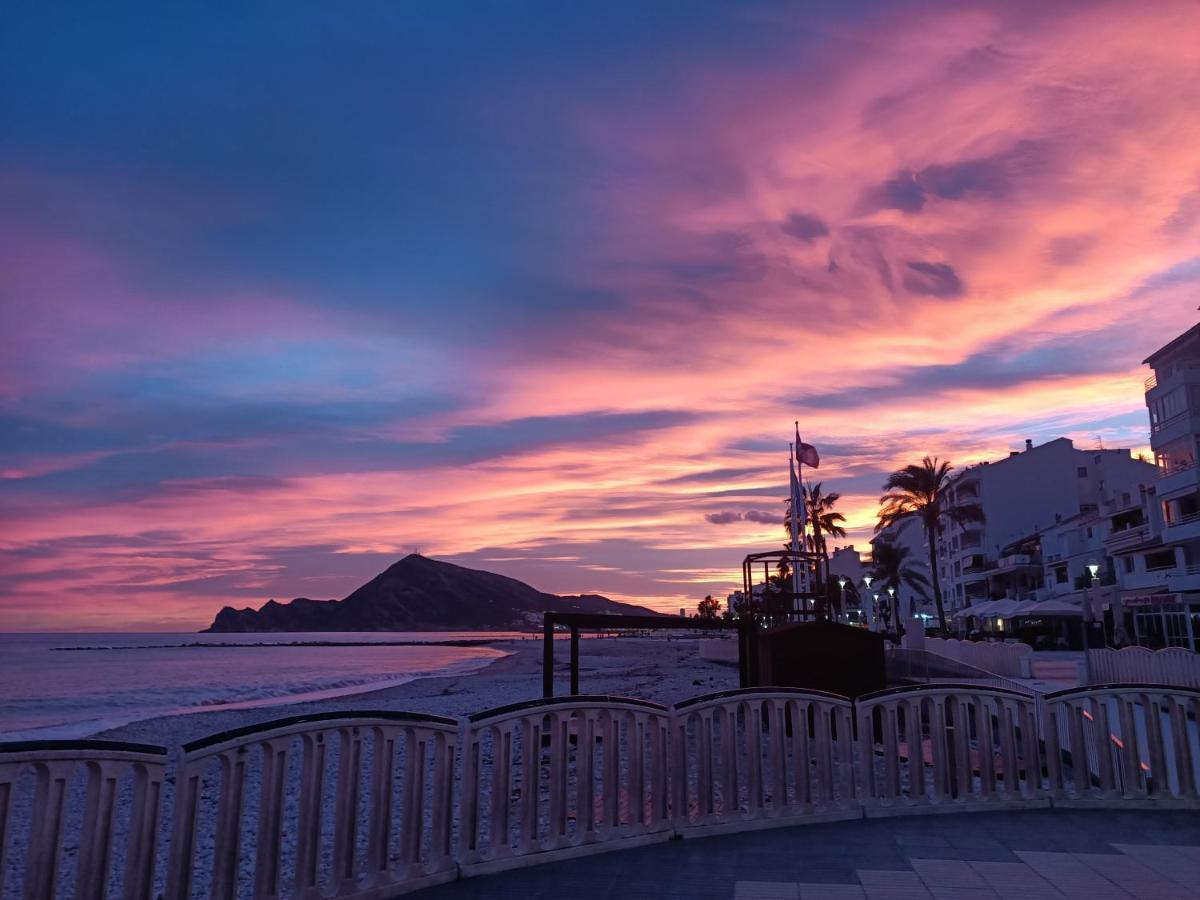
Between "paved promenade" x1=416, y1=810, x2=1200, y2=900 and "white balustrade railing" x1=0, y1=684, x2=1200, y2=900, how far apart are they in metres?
0.24

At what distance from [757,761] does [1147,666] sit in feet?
48.4

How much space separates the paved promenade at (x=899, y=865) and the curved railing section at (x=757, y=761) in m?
0.18

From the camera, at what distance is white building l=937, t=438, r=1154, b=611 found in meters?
67.0

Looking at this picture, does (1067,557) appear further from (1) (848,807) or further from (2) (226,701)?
(1) (848,807)

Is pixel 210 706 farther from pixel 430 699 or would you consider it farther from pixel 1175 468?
pixel 1175 468

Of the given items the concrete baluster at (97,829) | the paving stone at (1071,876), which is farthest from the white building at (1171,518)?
the concrete baluster at (97,829)

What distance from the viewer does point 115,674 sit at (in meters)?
72.2

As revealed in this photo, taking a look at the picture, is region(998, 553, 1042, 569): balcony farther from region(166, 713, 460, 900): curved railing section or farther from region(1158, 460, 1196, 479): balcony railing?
region(166, 713, 460, 900): curved railing section

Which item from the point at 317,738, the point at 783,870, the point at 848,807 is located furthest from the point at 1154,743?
the point at 317,738

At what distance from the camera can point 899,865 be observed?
18.0ft

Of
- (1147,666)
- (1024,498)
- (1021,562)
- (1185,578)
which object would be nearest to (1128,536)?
(1185,578)

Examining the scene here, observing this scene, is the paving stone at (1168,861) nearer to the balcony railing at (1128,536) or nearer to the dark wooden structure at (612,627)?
the dark wooden structure at (612,627)

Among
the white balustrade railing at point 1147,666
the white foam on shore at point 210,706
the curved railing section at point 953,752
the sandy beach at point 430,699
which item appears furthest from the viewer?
the white foam on shore at point 210,706

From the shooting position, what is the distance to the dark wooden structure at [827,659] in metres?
17.6
